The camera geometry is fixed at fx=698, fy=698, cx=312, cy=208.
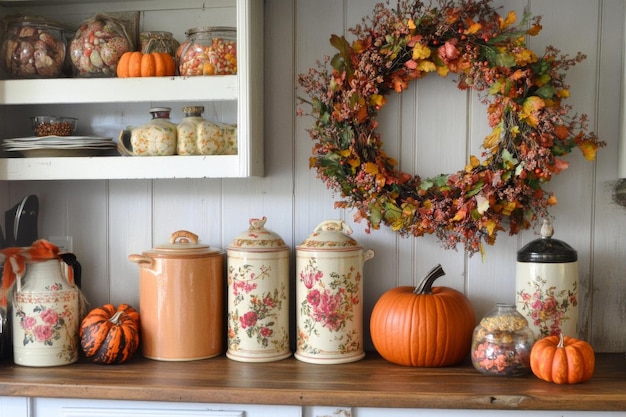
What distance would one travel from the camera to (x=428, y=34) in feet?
6.39

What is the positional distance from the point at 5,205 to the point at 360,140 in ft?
3.69

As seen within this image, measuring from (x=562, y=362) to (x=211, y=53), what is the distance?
122 centimetres

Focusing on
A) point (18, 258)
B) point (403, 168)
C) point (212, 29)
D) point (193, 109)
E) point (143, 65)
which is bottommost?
point (18, 258)

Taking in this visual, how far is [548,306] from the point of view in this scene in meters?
1.87

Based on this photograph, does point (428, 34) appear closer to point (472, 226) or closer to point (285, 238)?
point (472, 226)

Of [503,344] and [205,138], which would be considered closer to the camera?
[503,344]

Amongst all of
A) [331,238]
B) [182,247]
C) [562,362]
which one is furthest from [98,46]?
[562,362]

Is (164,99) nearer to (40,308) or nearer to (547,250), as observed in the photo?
(40,308)

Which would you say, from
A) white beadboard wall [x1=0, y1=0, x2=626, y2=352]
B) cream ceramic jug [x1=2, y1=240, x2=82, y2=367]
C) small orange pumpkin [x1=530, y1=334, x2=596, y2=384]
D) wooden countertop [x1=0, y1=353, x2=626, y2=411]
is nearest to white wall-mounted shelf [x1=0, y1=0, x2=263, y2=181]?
white beadboard wall [x1=0, y1=0, x2=626, y2=352]

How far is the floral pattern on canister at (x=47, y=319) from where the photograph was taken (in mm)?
1862

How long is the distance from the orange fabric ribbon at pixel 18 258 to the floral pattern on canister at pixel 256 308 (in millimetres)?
A: 506

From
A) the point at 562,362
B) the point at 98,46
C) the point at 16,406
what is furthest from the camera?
the point at 98,46

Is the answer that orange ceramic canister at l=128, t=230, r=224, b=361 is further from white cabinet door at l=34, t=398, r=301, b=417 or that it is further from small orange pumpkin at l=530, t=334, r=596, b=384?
small orange pumpkin at l=530, t=334, r=596, b=384

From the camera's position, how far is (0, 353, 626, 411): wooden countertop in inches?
62.6
